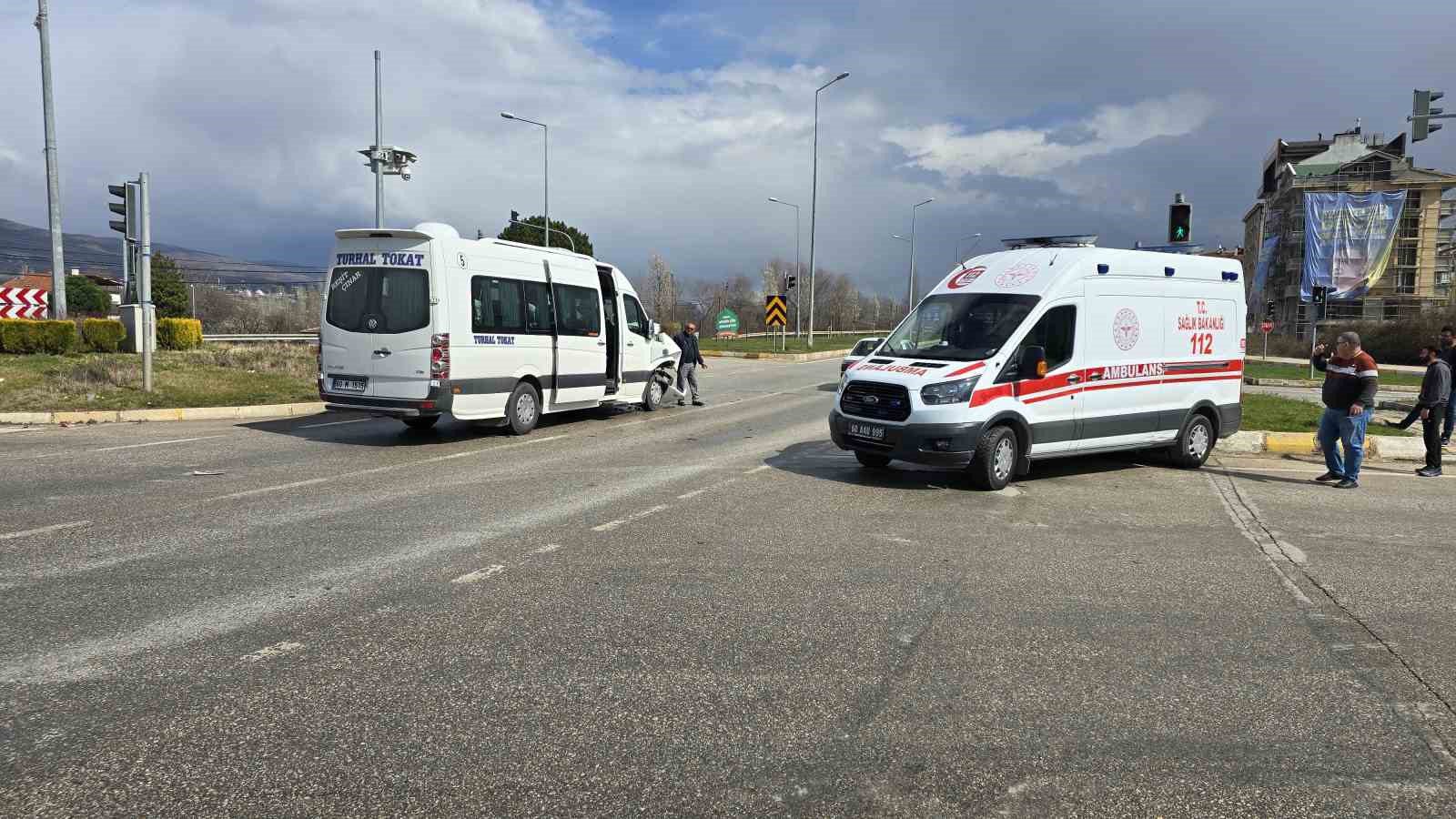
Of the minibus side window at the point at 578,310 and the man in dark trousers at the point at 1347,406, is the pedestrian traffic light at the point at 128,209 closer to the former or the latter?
the minibus side window at the point at 578,310

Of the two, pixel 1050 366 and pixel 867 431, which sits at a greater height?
pixel 1050 366

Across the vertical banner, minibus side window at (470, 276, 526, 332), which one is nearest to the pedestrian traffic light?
minibus side window at (470, 276, 526, 332)

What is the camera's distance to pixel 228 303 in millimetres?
66375

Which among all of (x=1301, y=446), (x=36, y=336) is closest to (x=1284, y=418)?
(x=1301, y=446)

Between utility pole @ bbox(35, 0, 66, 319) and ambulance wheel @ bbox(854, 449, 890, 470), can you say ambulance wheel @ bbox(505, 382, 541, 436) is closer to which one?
ambulance wheel @ bbox(854, 449, 890, 470)

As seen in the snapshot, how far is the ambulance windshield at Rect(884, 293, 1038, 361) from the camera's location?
9.60 metres

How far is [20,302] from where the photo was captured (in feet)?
77.0

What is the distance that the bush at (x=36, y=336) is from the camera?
20.0 metres

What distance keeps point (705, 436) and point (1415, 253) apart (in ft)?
280

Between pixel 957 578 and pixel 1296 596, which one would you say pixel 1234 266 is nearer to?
pixel 1296 596

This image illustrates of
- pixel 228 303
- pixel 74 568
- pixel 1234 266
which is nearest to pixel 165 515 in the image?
pixel 74 568

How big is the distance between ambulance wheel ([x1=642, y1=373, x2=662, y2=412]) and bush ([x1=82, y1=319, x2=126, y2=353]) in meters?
13.1

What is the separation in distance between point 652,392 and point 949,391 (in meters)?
8.72

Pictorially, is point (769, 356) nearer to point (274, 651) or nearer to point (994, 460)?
point (994, 460)
